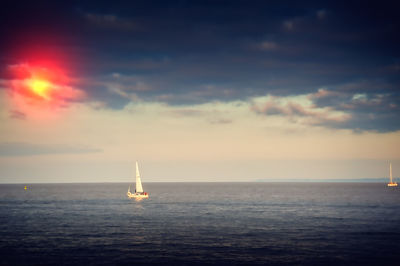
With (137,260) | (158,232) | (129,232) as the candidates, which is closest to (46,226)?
(129,232)

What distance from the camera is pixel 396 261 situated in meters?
50.8

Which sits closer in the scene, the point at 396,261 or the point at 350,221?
the point at 396,261

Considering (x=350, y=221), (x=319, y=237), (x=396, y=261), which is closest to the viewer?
(x=396, y=261)

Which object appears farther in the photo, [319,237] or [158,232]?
[158,232]

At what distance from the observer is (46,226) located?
8869 centimetres

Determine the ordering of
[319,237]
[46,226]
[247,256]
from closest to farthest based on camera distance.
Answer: [247,256], [319,237], [46,226]

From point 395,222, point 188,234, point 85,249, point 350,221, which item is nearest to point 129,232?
point 188,234

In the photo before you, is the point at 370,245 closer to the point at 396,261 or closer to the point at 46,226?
the point at 396,261

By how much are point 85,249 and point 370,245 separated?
46.9 metres

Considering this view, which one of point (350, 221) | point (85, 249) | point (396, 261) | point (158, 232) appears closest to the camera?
point (396, 261)

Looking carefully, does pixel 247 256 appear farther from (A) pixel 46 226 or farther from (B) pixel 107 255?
(A) pixel 46 226

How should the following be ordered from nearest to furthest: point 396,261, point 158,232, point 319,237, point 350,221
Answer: point 396,261 < point 319,237 < point 158,232 < point 350,221

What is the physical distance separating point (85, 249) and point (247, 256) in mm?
26006

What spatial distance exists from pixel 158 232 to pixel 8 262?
1247 inches
